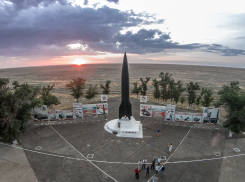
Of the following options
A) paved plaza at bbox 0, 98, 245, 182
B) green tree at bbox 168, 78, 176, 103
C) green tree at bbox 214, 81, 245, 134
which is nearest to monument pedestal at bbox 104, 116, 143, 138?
paved plaza at bbox 0, 98, 245, 182

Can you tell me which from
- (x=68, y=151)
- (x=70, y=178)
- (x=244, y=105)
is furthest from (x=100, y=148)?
(x=244, y=105)

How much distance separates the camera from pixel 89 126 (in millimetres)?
24234

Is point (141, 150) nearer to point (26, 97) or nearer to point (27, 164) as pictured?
point (27, 164)

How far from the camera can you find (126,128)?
864 inches

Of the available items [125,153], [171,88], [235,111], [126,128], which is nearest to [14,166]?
[125,153]

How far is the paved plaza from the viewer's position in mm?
13828

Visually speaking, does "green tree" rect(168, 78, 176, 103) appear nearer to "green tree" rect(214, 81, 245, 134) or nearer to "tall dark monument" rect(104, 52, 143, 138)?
"green tree" rect(214, 81, 245, 134)

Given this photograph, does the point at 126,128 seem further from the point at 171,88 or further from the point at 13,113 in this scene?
the point at 171,88

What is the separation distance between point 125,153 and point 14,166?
1221 centimetres

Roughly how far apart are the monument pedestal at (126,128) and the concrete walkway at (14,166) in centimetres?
1127

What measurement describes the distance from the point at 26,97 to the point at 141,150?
18.1 metres

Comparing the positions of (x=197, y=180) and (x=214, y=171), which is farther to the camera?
(x=214, y=171)

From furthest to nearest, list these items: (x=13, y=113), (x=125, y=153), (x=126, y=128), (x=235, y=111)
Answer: (x=126, y=128), (x=235, y=111), (x=13, y=113), (x=125, y=153)

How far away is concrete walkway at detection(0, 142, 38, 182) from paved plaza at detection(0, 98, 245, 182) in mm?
625
